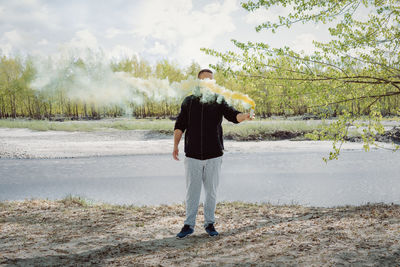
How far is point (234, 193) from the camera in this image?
33.5 feet

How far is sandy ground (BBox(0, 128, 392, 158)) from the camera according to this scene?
19.8 m

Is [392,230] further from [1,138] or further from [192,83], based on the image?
[1,138]

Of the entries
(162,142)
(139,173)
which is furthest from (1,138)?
(139,173)

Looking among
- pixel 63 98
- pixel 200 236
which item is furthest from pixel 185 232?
pixel 63 98

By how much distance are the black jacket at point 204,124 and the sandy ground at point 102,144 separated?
14959 millimetres

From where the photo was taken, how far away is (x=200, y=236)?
5.12m

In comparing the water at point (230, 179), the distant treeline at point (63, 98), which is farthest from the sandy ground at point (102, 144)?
the distant treeline at point (63, 98)

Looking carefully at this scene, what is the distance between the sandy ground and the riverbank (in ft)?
42.5

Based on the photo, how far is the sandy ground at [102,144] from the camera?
19.8 m

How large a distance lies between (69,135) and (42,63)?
22.2 m

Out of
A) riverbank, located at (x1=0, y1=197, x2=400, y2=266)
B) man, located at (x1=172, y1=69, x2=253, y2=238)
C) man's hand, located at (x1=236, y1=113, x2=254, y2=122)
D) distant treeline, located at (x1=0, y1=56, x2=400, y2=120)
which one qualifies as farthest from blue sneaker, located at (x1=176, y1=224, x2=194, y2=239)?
distant treeline, located at (x1=0, y1=56, x2=400, y2=120)

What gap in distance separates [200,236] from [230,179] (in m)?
7.49

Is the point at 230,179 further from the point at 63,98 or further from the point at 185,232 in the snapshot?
the point at 63,98

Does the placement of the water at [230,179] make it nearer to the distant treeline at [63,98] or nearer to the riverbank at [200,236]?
the riverbank at [200,236]
